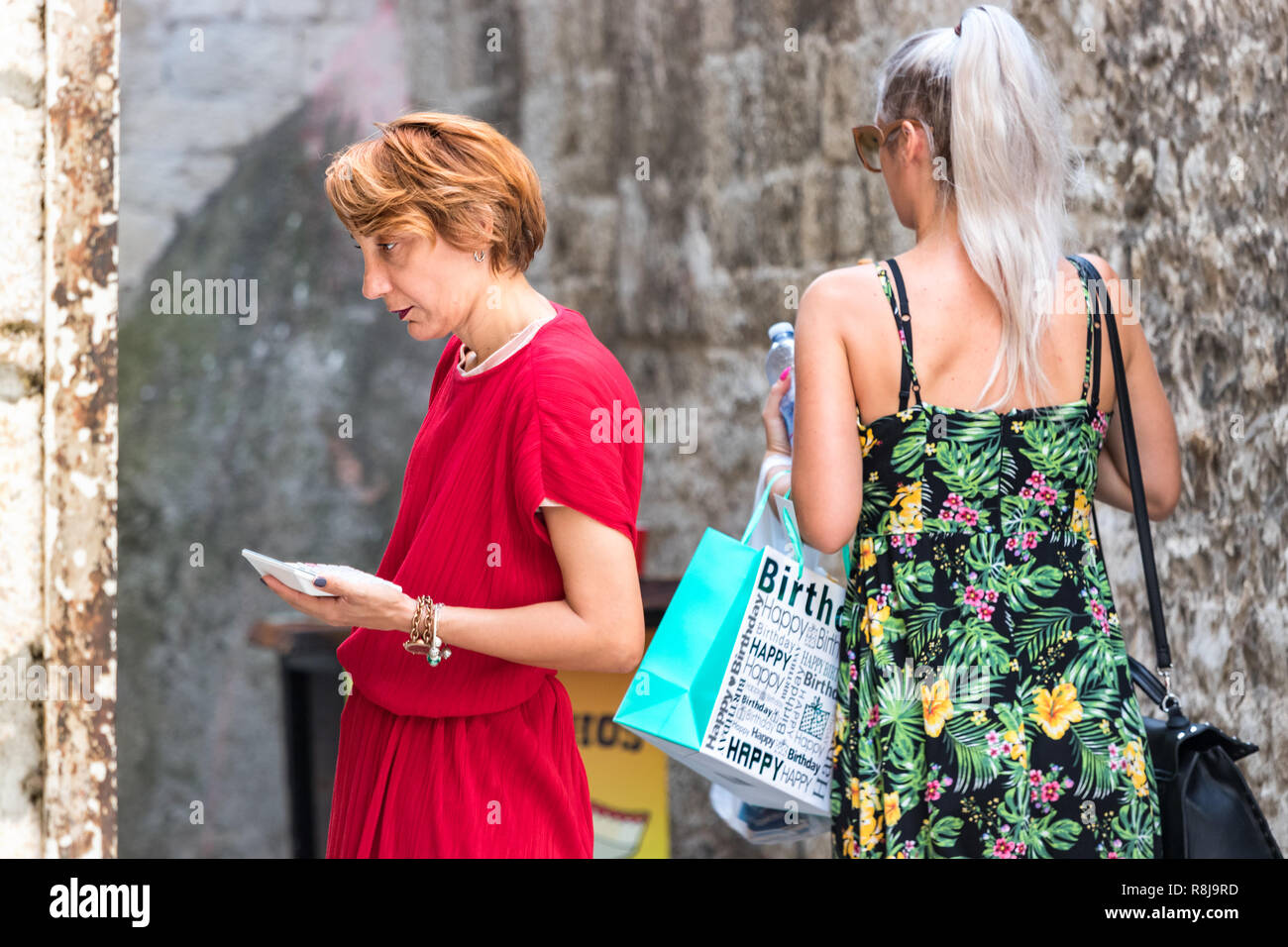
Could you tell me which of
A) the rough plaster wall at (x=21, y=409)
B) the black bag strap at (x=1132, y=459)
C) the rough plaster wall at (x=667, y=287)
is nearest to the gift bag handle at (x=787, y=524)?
the black bag strap at (x=1132, y=459)

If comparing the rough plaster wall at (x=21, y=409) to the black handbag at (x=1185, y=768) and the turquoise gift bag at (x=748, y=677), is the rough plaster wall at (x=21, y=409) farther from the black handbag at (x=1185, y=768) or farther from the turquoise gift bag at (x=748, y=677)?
the black handbag at (x=1185, y=768)

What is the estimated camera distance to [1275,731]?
2.69 metres

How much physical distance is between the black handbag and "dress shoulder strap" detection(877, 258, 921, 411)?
0.87 feet

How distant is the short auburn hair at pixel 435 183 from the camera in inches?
68.1

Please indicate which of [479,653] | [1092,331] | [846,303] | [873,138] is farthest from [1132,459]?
[479,653]

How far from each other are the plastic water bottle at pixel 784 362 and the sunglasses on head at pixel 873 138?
0.31 m

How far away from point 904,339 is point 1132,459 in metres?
0.39

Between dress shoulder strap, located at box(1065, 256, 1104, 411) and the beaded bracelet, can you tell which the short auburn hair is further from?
dress shoulder strap, located at box(1065, 256, 1104, 411)

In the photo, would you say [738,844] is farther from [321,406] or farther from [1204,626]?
[321,406]

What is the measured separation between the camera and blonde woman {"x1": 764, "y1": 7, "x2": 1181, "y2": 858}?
184cm

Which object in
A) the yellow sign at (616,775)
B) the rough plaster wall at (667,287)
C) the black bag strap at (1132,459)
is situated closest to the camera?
A: the black bag strap at (1132,459)

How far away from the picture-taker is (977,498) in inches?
74.4

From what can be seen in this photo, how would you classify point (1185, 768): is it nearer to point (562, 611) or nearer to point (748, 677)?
point (748, 677)

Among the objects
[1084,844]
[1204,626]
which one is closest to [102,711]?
[1084,844]
